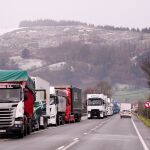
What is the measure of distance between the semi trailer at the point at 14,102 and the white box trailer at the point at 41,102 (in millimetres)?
6189

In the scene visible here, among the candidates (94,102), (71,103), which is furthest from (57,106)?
(94,102)

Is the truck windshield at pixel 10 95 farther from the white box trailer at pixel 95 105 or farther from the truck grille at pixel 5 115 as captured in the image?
the white box trailer at pixel 95 105

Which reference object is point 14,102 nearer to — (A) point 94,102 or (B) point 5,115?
(B) point 5,115

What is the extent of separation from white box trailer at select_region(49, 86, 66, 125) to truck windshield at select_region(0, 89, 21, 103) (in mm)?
Answer: 17697

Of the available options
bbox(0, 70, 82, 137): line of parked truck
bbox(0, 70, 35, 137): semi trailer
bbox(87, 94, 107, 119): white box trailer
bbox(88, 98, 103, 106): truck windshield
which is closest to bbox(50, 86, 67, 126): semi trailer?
bbox(0, 70, 82, 137): line of parked truck

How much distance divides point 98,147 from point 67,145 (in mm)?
1378

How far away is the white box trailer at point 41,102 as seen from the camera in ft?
126

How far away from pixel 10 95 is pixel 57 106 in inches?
811

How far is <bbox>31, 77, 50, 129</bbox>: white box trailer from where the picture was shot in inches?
1510

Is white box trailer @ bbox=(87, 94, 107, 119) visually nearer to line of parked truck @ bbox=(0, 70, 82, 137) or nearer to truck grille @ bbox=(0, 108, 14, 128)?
line of parked truck @ bbox=(0, 70, 82, 137)

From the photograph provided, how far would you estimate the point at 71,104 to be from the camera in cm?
5791

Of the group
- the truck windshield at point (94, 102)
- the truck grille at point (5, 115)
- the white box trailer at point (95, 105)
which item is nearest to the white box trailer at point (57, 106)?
the truck grille at point (5, 115)

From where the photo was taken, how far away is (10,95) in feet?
97.3

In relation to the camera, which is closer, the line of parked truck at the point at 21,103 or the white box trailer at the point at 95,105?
the line of parked truck at the point at 21,103
